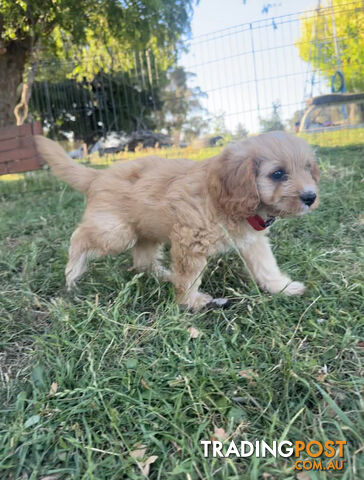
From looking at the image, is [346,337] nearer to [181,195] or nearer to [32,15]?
[181,195]

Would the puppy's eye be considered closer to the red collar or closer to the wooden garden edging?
the red collar

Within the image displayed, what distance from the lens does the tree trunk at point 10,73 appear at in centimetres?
901

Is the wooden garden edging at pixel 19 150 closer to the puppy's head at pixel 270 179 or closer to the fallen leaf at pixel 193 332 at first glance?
the puppy's head at pixel 270 179

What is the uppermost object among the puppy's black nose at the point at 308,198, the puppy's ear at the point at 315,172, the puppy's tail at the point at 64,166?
the puppy's tail at the point at 64,166

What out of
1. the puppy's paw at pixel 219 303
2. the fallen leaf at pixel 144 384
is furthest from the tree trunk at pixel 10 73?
the fallen leaf at pixel 144 384

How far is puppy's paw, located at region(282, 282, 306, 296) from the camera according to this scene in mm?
2512

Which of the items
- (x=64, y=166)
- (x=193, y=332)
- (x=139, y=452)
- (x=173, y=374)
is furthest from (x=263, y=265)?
(x=64, y=166)

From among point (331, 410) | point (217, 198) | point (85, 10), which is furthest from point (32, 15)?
point (331, 410)

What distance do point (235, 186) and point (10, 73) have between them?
908 cm

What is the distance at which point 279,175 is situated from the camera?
2340 millimetres

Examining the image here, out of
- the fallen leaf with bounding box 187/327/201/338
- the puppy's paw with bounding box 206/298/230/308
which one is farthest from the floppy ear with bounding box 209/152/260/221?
the fallen leaf with bounding box 187/327/201/338

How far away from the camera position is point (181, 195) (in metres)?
2.62

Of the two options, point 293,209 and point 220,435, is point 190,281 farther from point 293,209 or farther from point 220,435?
point 220,435

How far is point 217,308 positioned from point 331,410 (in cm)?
111
